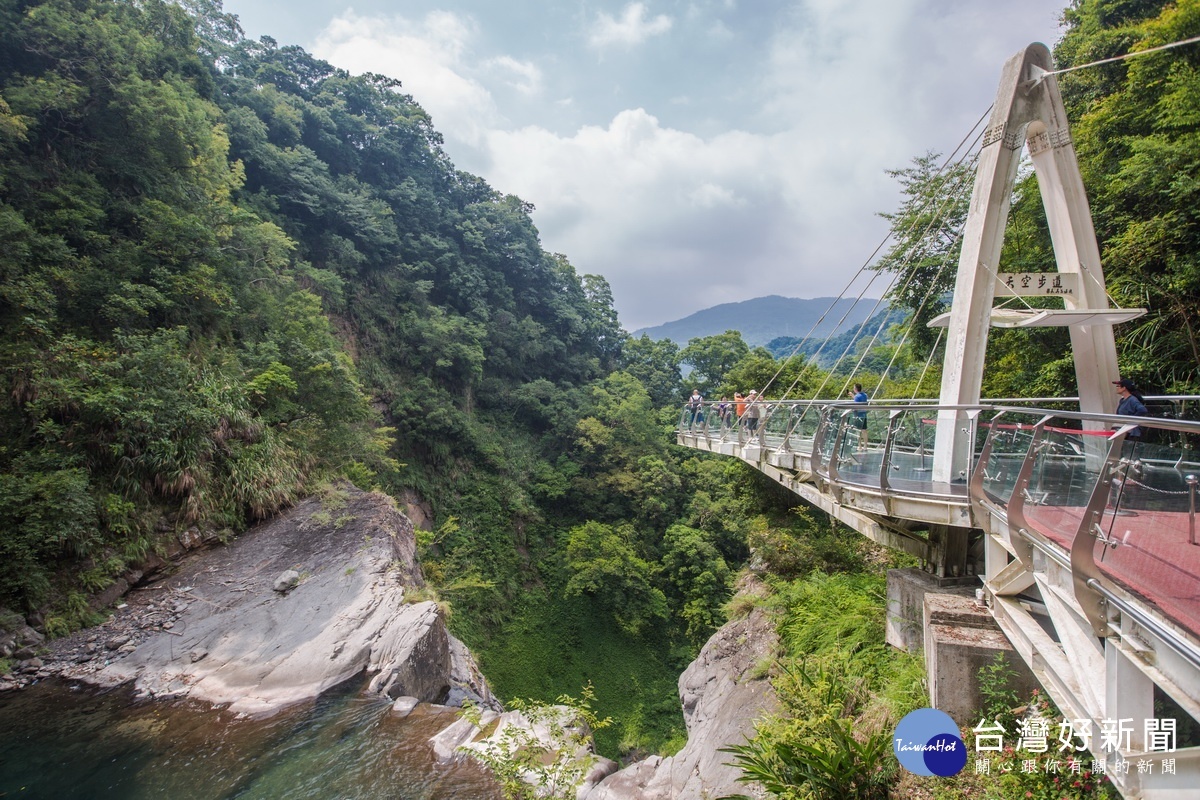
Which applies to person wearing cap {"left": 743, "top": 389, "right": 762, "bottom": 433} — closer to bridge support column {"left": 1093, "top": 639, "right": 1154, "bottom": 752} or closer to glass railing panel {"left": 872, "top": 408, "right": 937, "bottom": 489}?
glass railing panel {"left": 872, "top": 408, "right": 937, "bottom": 489}

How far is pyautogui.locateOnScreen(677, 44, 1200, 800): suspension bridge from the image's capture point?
2.49 meters

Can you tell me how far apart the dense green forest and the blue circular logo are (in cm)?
102

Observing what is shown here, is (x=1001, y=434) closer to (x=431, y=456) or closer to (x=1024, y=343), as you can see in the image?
(x=1024, y=343)

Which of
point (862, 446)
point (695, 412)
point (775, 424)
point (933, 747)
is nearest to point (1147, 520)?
point (933, 747)

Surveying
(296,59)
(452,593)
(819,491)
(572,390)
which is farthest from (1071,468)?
(296,59)

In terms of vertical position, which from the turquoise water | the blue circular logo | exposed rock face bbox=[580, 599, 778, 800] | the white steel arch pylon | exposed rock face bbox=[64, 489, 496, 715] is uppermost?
the white steel arch pylon

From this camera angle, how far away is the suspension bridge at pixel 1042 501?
2.49 m

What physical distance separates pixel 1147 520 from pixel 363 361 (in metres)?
23.3

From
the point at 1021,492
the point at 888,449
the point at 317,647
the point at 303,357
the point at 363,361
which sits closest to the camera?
the point at 1021,492

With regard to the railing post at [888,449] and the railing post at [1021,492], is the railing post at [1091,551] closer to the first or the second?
the railing post at [1021,492]

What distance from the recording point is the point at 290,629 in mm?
8047

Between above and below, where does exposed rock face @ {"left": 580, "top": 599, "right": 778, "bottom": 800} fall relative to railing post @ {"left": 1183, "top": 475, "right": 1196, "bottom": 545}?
below

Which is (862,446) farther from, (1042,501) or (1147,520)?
(1147,520)

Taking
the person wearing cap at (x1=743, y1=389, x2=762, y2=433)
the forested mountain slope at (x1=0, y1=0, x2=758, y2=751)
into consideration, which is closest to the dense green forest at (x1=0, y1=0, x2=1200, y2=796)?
the forested mountain slope at (x1=0, y1=0, x2=758, y2=751)
